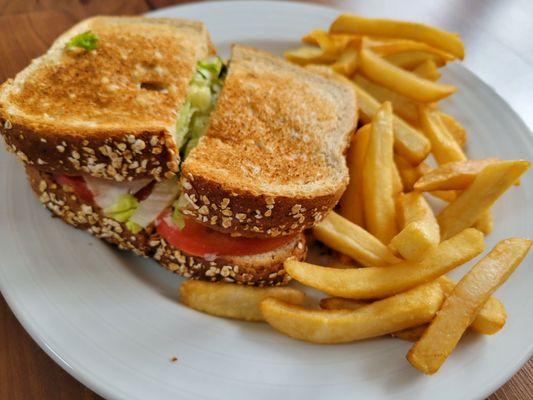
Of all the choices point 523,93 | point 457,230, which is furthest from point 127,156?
point 523,93

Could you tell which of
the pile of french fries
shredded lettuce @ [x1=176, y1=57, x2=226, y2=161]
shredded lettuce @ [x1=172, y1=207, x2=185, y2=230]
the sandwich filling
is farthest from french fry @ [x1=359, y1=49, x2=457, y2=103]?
shredded lettuce @ [x1=172, y1=207, x2=185, y2=230]

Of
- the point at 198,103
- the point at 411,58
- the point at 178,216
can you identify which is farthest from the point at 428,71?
the point at 178,216

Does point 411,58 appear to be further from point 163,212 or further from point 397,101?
point 163,212

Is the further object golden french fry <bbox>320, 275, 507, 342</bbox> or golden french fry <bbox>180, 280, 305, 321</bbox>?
golden french fry <bbox>180, 280, 305, 321</bbox>

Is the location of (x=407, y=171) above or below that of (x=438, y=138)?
below

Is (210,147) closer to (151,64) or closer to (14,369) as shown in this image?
(151,64)

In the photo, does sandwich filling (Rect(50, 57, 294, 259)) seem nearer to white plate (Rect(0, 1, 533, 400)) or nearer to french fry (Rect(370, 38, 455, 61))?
white plate (Rect(0, 1, 533, 400))
